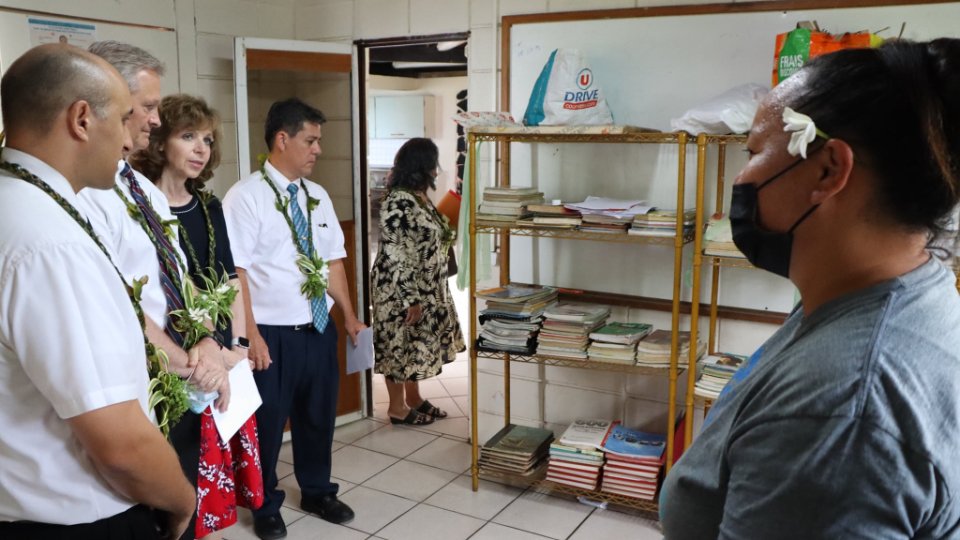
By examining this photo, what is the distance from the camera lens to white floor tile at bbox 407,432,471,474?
3.52m

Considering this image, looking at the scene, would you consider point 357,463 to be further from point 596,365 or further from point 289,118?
point 289,118

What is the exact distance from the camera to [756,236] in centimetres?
98

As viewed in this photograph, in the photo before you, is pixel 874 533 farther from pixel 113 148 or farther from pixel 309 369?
pixel 309 369

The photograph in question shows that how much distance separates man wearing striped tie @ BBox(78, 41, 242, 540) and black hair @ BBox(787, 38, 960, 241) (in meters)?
1.57

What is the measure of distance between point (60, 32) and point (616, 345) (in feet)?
8.62

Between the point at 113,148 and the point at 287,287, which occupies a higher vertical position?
the point at 113,148

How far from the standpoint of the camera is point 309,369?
292cm

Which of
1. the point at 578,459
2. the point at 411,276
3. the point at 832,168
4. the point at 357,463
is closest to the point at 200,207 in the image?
the point at 411,276

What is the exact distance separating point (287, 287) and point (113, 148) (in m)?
1.60

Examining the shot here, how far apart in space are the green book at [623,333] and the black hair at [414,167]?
4.48 ft

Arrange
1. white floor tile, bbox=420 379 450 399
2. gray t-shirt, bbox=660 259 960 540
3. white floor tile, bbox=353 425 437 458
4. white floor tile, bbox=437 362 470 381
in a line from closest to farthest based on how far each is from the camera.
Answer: gray t-shirt, bbox=660 259 960 540, white floor tile, bbox=353 425 437 458, white floor tile, bbox=420 379 450 399, white floor tile, bbox=437 362 470 381

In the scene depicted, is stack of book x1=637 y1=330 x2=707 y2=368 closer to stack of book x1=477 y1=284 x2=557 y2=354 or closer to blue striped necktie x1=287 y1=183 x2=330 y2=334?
stack of book x1=477 y1=284 x2=557 y2=354

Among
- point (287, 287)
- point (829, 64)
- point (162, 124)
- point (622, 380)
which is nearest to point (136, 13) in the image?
point (162, 124)

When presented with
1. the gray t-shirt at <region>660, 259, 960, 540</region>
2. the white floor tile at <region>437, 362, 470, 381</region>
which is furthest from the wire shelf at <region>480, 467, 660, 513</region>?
the gray t-shirt at <region>660, 259, 960, 540</region>
